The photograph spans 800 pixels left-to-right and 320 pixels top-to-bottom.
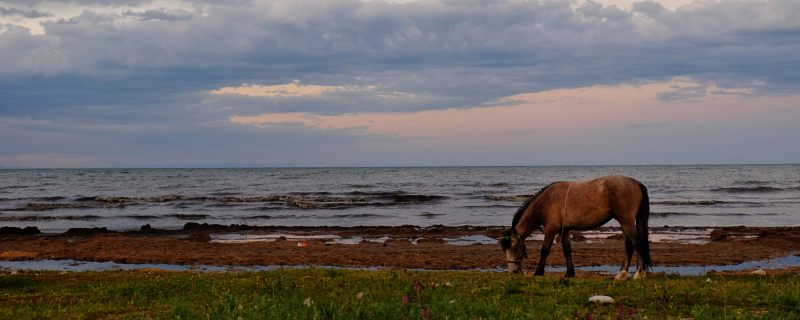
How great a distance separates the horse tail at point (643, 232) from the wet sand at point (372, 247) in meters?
7.70

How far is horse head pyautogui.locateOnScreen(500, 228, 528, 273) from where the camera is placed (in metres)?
16.3

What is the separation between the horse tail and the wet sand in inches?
303

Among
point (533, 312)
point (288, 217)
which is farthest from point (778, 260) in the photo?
point (288, 217)

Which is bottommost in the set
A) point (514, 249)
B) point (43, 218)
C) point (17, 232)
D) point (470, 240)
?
point (43, 218)

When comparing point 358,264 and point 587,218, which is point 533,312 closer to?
point 587,218

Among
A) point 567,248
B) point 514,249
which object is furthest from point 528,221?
point 567,248

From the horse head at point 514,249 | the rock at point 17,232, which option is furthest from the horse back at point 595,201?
the rock at point 17,232

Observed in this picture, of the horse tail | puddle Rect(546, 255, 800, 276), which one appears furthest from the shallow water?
the horse tail

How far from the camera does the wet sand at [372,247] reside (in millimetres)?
22703

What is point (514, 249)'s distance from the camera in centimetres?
1634

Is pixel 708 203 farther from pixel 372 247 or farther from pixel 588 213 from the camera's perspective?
pixel 588 213

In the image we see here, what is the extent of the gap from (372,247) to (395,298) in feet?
56.4

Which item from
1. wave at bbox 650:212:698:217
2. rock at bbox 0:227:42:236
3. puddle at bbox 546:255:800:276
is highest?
puddle at bbox 546:255:800:276

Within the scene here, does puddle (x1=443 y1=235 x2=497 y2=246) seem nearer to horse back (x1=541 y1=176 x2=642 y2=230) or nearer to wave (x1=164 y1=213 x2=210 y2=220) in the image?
horse back (x1=541 y1=176 x2=642 y2=230)
